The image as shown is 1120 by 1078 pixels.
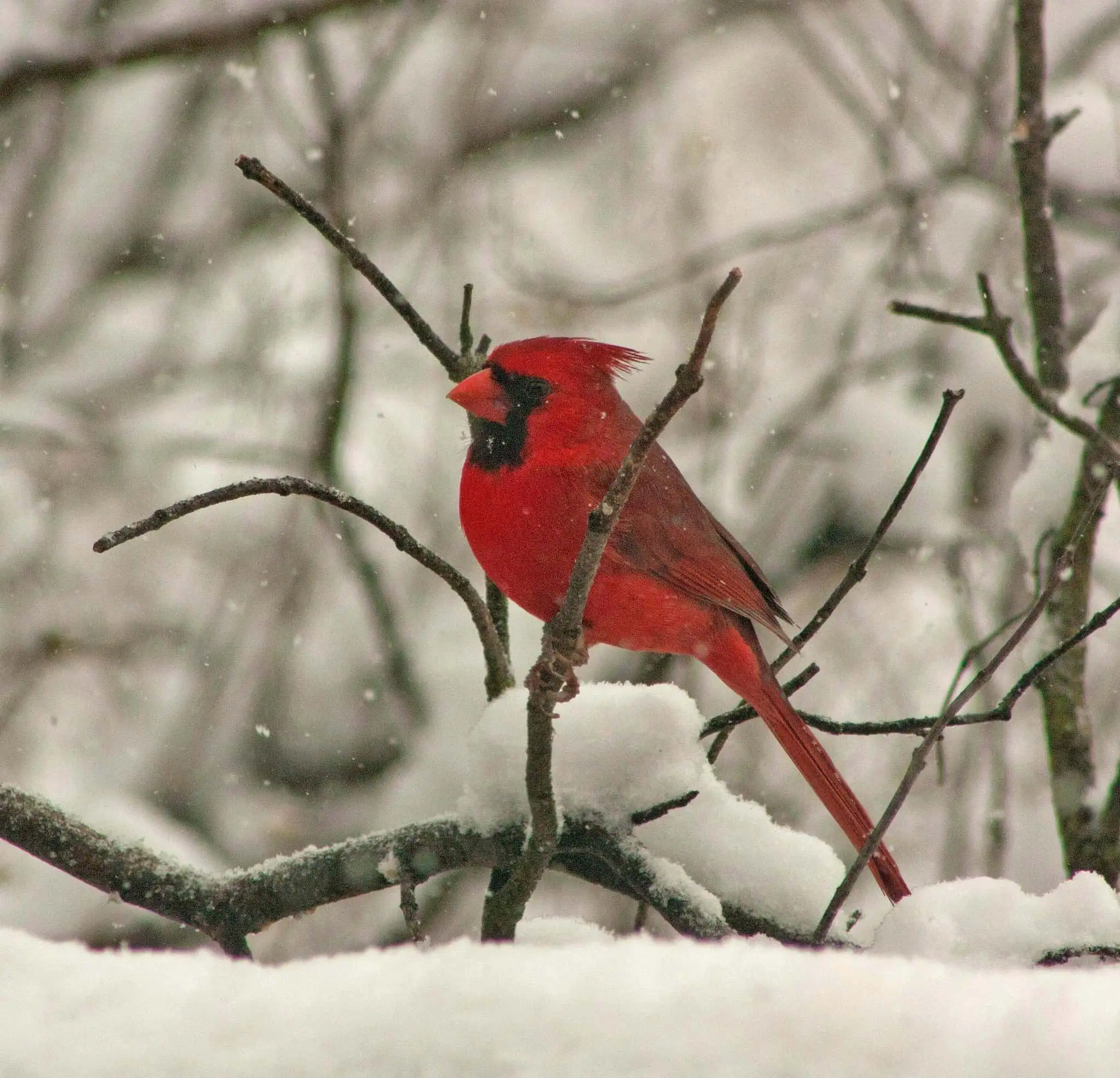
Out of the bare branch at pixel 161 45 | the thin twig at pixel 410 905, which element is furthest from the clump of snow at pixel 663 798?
the bare branch at pixel 161 45

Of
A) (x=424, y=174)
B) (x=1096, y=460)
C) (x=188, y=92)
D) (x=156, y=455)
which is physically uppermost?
(x=188, y=92)

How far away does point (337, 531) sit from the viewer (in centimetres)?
461

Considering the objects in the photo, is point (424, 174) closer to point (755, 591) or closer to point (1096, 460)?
point (755, 591)

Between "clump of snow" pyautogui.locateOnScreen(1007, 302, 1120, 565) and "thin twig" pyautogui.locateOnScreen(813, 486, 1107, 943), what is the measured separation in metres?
1.04

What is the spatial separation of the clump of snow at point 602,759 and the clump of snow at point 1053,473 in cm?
109

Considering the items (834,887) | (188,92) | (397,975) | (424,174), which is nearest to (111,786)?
(424,174)

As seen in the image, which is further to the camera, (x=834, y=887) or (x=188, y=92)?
(x=188, y=92)

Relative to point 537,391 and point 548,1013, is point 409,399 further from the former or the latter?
point 548,1013

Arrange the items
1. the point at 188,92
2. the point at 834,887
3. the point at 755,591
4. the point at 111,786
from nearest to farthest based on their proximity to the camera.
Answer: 1. the point at 834,887
2. the point at 755,591
3. the point at 111,786
4. the point at 188,92

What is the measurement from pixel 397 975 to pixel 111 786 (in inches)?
167

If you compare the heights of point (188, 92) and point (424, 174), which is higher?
point (188, 92)

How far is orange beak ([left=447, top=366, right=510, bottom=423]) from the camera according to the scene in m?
2.39

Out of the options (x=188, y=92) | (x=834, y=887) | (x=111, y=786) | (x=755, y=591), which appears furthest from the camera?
(x=188, y=92)

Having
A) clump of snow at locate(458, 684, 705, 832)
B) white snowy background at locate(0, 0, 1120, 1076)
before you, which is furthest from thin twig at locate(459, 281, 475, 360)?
white snowy background at locate(0, 0, 1120, 1076)
